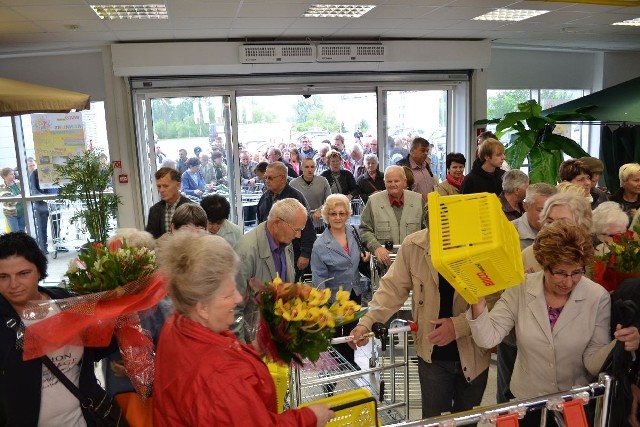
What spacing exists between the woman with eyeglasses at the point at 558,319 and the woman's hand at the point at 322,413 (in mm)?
754

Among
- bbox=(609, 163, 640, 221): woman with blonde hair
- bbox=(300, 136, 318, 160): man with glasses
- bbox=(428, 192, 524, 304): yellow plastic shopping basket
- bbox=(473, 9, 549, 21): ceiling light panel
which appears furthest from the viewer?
bbox=(300, 136, 318, 160): man with glasses

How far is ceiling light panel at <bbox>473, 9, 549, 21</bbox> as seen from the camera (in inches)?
256

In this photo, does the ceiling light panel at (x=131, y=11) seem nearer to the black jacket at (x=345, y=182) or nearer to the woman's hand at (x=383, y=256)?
the black jacket at (x=345, y=182)

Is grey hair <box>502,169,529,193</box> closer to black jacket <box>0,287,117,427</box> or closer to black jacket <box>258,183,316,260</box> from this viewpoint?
black jacket <box>258,183,316,260</box>

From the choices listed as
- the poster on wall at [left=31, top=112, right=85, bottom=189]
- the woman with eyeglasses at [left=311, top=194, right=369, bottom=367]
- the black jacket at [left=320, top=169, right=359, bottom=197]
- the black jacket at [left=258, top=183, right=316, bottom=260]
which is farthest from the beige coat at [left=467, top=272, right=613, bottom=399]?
the poster on wall at [left=31, top=112, right=85, bottom=189]

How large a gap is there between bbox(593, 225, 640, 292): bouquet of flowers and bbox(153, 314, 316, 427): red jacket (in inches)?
60.0

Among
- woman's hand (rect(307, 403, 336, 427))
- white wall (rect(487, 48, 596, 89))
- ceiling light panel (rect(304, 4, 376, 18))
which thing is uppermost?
ceiling light panel (rect(304, 4, 376, 18))

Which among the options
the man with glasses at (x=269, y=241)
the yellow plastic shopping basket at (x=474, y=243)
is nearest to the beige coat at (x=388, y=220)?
the man with glasses at (x=269, y=241)

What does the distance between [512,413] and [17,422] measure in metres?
1.70

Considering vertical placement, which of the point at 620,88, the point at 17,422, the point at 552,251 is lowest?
the point at 17,422

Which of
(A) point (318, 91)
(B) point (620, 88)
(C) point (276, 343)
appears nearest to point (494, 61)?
(B) point (620, 88)

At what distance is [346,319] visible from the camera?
1.97m

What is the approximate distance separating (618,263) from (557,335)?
0.49 meters

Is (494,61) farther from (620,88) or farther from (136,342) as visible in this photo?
(136,342)
